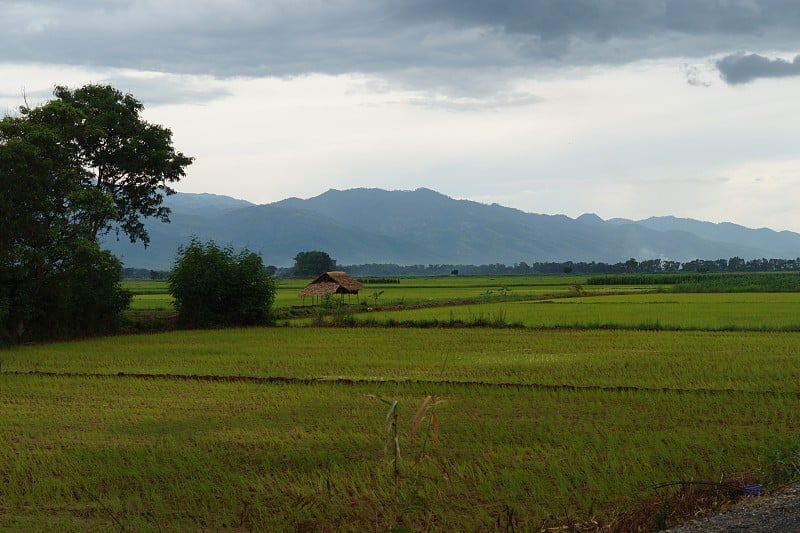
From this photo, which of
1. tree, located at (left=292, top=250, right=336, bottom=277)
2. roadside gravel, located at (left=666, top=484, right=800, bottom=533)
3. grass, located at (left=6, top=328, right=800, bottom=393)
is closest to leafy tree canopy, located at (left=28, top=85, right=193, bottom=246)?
grass, located at (left=6, top=328, right=800, bottom=393)

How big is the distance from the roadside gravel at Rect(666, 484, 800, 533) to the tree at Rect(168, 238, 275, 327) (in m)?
29.4

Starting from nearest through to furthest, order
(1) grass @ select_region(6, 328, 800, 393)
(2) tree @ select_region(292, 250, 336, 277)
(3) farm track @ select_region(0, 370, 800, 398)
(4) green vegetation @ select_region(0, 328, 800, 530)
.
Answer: (4) green vegetation @ select_region(0, 328, 800, 530), (3) farm track @ select_region(0, 370, 800, 398), (1) grass @ select_region(6, 328, 800, 393), (2) tree @ select_region(292, 250, 336, 277)

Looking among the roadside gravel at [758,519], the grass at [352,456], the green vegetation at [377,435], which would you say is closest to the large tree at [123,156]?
the green vegetation at [377,435]

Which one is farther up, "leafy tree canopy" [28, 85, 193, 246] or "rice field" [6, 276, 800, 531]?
"leafy tree canopy" [28, 85, 193, 246]

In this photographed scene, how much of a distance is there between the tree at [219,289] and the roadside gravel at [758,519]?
29373mm

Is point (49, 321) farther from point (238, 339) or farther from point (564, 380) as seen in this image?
point (564, 380)

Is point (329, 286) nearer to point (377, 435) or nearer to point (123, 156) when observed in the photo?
point (123, 156)

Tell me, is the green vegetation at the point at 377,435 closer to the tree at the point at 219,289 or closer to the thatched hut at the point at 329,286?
the tree at the point at 219,289

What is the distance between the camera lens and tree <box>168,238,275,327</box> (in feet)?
116

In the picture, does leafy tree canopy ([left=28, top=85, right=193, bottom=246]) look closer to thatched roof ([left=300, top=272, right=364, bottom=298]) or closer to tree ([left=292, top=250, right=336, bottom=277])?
thatched roof ([left=300, top=272, right=364, bottom=298])

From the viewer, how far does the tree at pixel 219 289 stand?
116 ft

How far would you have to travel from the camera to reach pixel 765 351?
22.2 metres

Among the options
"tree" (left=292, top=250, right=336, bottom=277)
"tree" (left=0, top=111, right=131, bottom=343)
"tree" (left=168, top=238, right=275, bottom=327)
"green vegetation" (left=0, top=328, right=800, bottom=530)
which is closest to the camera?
"green vegetation" (left=0, top=328, right=800, bottom=530)

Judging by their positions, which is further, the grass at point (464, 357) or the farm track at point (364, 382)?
the grass at point (464, 357)
